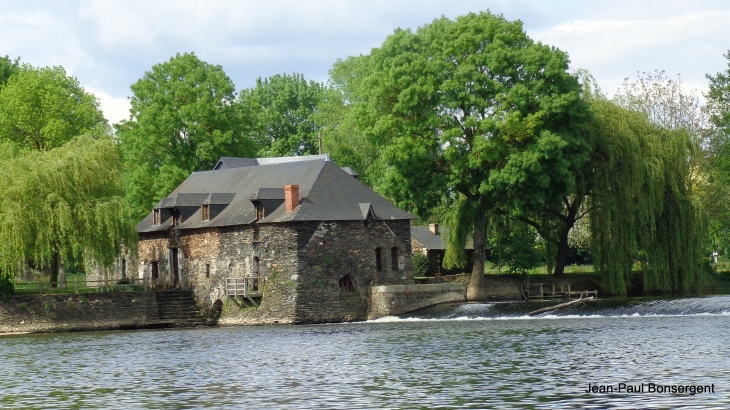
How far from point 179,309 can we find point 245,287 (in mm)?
4380

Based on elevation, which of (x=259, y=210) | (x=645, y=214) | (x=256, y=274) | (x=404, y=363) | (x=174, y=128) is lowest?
(x=404, y=363)

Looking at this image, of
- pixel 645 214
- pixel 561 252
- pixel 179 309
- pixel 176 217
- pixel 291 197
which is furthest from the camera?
pixel 561 252

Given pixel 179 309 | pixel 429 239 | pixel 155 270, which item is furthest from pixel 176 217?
pixel 429 239

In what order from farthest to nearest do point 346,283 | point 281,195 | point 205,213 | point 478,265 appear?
point 478,265, point 205,213, point 281,195, point 346,283

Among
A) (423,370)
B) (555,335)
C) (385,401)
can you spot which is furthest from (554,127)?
(385,401)

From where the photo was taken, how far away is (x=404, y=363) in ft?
94.5

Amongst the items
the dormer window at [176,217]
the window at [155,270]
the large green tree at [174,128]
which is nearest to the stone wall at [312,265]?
the dormer window at [176,217]

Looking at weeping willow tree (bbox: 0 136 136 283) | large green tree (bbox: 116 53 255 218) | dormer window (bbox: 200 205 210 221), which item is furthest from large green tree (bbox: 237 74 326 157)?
weeping willow tree (bbox: 0 136 136 283)

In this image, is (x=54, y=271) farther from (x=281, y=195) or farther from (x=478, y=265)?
(x=478, y=265)

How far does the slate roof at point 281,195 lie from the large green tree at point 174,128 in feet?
21.0

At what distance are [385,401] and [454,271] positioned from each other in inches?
1453

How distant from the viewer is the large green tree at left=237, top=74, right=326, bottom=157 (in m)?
85.6

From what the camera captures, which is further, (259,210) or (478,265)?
(478,265)

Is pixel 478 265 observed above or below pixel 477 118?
below
